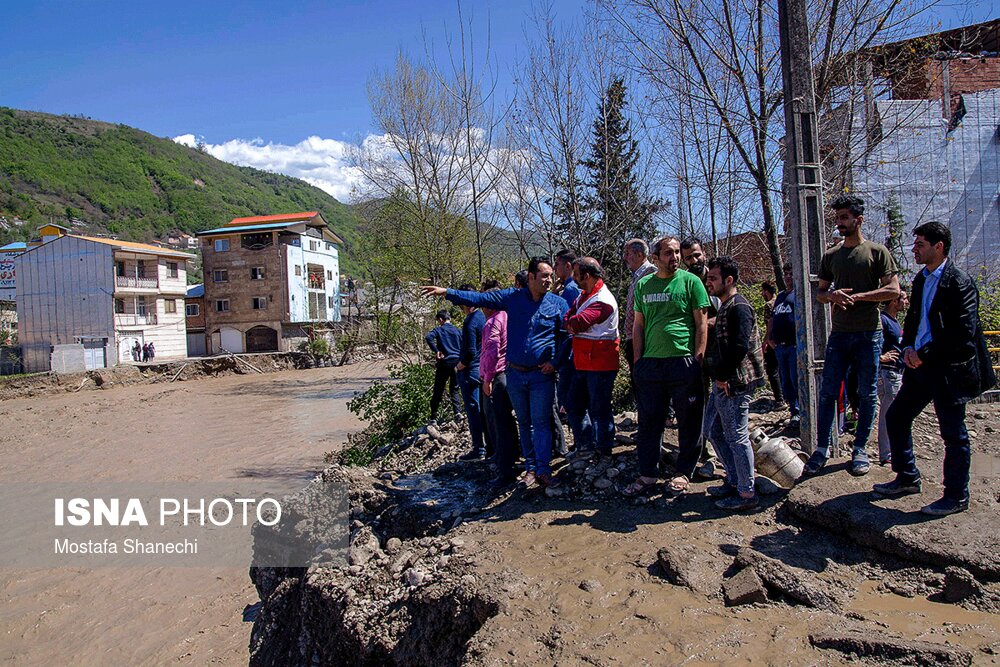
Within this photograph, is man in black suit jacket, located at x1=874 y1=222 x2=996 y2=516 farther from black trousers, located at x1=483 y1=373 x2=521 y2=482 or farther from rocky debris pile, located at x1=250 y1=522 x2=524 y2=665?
black trousers, located at x1=483 y1=373 x2=521 y2=482

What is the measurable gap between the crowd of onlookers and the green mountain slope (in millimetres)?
70959

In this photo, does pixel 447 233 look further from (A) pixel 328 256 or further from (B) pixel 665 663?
(A) pixel 328 256

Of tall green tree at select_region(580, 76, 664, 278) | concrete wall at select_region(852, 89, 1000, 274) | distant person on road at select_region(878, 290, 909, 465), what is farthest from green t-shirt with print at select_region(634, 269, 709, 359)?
concrete wall at select_region(852, 89, 1000, 274)

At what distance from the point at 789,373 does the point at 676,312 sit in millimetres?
2848

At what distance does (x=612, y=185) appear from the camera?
14.5 meters

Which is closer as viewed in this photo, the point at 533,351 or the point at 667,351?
the point at 667,351

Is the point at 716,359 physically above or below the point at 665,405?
above

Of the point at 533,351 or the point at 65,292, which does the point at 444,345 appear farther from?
the point at 65,292

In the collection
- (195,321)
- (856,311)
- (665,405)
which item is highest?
(195,321)

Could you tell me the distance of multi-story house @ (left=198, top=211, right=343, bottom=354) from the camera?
48.2m

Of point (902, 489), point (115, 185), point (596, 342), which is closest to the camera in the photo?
point (902, 489)

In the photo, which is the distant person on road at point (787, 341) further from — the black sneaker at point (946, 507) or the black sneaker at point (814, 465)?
the black sneaker at point (946, 507)

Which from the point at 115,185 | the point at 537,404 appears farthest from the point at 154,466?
the point at 115,185

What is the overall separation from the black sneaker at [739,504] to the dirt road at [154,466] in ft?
14.6
